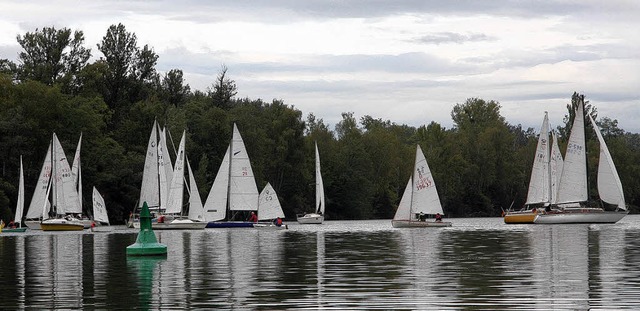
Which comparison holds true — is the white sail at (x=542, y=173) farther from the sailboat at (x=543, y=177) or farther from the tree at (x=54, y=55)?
the tree at (x=54, y=55)

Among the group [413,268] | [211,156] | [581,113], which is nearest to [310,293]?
[413,268]

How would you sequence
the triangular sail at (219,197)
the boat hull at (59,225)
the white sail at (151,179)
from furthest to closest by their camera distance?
the white sail at (151,179)
the triangular sail at (219,197)
the boat hull at (59,225)

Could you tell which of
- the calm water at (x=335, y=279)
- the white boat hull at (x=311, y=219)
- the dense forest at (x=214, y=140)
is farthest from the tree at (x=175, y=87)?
the calm water at (x=335, y=279)

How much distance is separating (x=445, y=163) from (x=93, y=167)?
68847mm

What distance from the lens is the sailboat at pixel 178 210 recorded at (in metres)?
91.9

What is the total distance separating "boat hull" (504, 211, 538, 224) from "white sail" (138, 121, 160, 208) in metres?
31.5

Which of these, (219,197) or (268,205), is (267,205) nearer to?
(268,205)

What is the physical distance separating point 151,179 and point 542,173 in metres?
35.4

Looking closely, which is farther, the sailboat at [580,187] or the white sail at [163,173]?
the white sail at [163,173]

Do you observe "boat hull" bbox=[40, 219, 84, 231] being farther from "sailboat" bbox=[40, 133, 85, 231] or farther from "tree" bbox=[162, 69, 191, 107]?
"tree" bbox=[162, 69, 191, 107]

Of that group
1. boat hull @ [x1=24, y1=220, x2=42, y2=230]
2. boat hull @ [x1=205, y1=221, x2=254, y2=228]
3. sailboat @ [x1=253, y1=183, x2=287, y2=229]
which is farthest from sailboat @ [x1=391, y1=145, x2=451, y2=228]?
boat hull @ [x1=24, y1=220, x2=42, y2=230]

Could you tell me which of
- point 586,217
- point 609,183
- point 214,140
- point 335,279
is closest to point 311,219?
point 214,140

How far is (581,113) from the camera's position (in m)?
94.6

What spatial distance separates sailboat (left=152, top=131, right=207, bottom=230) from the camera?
91.9 metres
